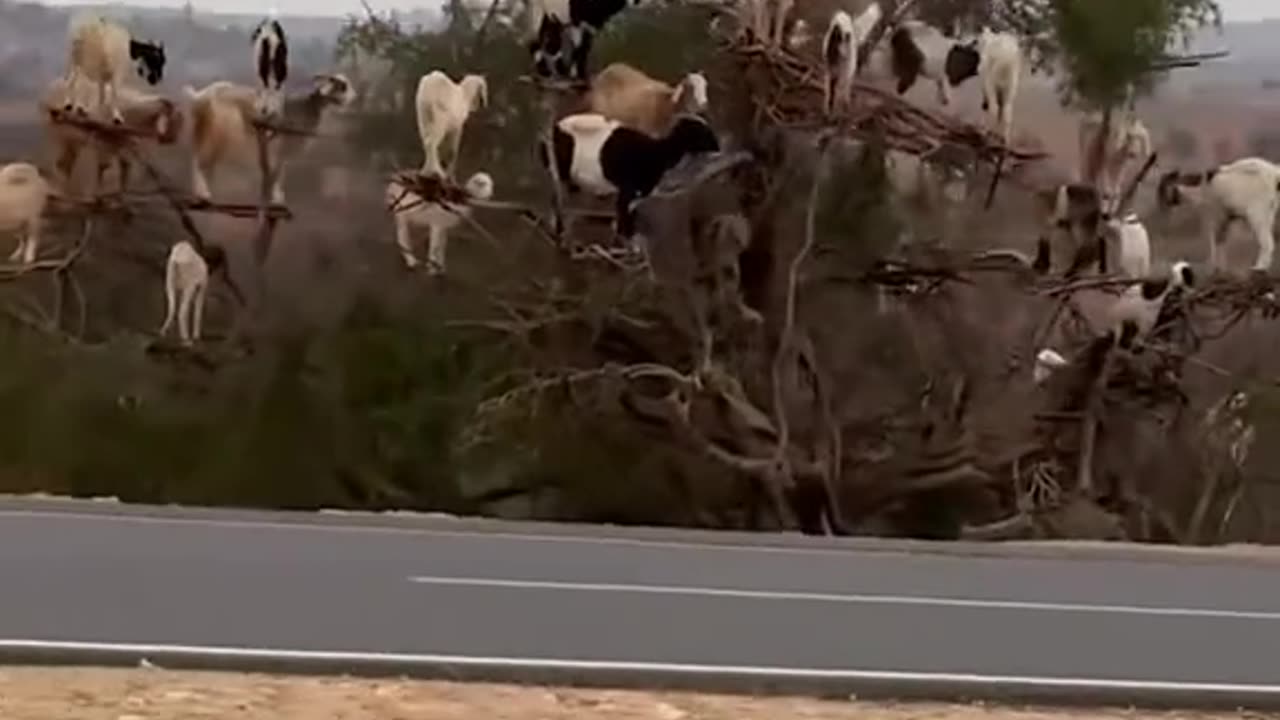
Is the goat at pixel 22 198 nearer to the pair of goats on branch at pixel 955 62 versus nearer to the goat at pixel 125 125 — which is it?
the goat at pixel 125 125

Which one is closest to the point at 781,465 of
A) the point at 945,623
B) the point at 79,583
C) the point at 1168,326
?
the point at 1168,326

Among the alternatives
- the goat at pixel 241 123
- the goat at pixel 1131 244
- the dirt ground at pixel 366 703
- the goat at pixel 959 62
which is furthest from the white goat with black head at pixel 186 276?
the dirt ground at pixel 366 703

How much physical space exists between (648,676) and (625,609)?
1600mm

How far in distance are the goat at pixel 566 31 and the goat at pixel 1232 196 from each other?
10.6ft

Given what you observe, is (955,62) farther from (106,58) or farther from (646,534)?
(106,58)

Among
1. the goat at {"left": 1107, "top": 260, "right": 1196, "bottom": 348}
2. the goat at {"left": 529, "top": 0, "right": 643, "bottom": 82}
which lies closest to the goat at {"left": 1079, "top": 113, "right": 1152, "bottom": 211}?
the goat at {"left": 1107, "top": 260, "right": 1196, "bottom": 348}

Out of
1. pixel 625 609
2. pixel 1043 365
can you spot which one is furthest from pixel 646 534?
pixel 625 609

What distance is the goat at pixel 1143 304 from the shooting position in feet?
40.3

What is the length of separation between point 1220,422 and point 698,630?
5.59 metres

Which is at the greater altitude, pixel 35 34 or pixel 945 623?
pixel 35 34

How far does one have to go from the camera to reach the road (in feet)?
22.3

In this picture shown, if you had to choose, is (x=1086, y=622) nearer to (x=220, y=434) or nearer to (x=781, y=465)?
(x=781, y=465)

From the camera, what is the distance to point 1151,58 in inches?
476

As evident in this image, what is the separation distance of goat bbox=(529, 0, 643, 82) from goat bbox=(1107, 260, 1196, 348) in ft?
10.8
